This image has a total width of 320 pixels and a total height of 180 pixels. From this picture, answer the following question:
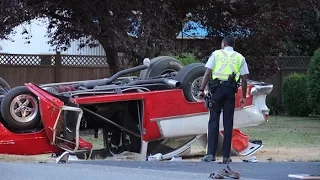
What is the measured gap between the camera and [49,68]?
2258 cm

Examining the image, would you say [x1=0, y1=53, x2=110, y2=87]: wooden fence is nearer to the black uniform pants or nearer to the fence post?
the fence post

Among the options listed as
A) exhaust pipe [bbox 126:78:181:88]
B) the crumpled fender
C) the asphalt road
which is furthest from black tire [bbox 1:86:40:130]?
exhaust pipe [bbox 126:78:181:88]

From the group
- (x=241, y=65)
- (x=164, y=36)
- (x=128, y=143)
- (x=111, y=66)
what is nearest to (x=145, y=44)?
(x=164, y=36)

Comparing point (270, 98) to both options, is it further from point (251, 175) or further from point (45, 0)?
point (251, 175)

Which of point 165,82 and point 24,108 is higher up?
point 165,82

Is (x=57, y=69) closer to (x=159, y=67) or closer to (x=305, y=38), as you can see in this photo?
(x=305, y=38)

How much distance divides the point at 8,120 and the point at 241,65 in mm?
3488

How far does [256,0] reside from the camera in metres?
17.9

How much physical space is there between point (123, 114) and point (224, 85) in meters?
2.15

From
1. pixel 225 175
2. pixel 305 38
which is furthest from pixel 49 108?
pixel 305 38

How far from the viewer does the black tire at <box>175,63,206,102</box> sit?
10.8 m

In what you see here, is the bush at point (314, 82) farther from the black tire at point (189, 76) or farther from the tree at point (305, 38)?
the black tire at point (189, 76)

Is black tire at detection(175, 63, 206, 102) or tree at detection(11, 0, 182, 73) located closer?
black tire at detection(175, 63, 206, 102)

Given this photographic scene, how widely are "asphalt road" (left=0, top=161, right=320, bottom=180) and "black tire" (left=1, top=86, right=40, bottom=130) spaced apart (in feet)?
3.99
